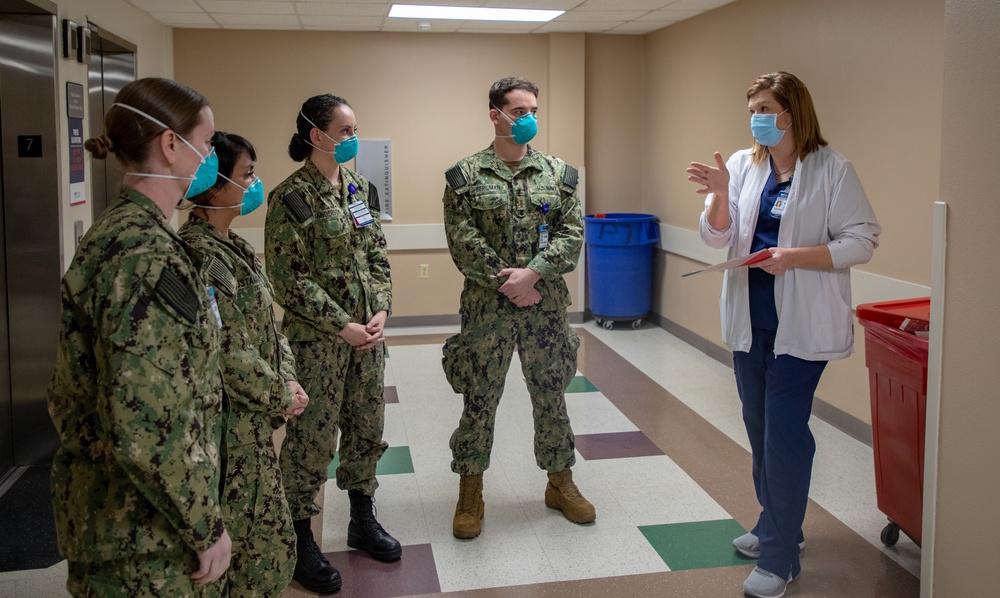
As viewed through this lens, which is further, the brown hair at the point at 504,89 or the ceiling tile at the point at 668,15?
the ceiling tile at the point at 668,15

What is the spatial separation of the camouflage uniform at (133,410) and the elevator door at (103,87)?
329 cm

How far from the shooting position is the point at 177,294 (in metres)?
1.54

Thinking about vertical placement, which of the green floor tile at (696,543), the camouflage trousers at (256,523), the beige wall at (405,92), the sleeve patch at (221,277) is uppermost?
the beige wall at (405,92)

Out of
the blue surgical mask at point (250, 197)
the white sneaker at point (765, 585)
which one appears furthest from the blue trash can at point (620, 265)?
the blue surgical mask at point (250, 197)

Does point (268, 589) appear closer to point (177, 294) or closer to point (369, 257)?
point (177, 294)

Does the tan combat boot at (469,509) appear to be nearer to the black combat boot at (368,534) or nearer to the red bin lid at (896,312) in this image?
the black combat boot at (368,534)

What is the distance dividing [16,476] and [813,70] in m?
4.56

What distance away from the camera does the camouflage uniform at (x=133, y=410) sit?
1479mm

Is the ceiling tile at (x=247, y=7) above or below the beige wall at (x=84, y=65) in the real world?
above

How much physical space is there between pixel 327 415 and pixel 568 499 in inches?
43.7

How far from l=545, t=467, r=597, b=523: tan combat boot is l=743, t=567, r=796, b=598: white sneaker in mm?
757

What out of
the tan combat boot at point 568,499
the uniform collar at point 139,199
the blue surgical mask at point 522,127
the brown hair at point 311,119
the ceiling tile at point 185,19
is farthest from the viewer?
the ceiling tile at point 185,19

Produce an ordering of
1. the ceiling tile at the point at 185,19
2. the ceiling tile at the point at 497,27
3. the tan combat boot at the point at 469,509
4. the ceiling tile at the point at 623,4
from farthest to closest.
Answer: the ceiling tile at the point at 497,27, the ceiling tile at the point at 185,19, the ceiling tile at the point at 623,4, the tan combat boot at the point at 469,509

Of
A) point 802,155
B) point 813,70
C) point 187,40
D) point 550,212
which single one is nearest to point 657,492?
point 550,212
